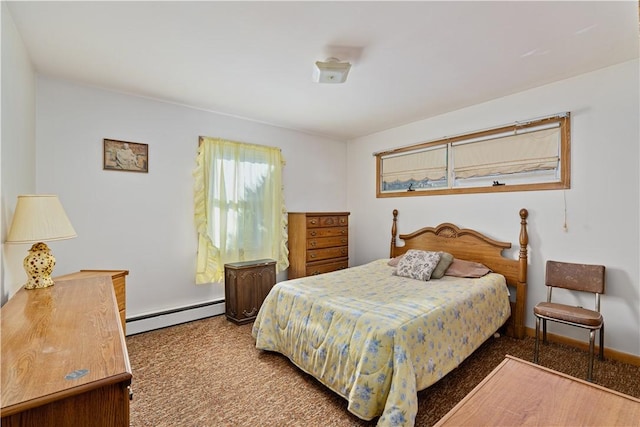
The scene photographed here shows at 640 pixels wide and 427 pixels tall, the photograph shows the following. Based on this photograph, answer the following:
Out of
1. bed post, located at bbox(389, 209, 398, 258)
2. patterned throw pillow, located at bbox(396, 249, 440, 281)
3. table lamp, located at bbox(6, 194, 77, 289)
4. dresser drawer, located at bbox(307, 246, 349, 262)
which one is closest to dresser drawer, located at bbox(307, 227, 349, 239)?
dresser drawer, located at bbox(307, 246, 349, 262)

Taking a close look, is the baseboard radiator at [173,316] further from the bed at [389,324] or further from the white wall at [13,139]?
the white wall at [13,139]

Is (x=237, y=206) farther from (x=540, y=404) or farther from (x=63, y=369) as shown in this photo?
(x=540, y=404)

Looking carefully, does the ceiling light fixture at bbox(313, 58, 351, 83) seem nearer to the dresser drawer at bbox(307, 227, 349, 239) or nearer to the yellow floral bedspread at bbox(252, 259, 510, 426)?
the yellow floral bedspread at bbox(252, 259, 510, 426)

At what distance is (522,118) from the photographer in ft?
9.70

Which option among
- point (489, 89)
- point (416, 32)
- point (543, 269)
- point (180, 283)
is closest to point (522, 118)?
point (489, 89)

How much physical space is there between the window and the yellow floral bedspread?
1.04m

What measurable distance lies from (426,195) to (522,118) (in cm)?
129

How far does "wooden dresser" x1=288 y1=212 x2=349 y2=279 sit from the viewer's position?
3.85 m

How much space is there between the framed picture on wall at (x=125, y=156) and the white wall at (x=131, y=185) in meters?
0.05

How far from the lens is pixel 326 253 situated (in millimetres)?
4027

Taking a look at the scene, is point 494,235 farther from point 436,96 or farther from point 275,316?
point 275,316

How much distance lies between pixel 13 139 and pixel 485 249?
400 centimetres

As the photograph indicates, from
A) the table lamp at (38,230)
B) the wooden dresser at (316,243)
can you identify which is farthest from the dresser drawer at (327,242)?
the table lamp at (38,230)

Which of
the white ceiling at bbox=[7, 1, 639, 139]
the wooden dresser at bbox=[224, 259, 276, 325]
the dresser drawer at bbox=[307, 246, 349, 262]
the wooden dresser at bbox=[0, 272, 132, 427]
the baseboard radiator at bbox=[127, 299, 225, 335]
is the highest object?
the white ceiling at bbox=[7, 1, 639, 139]
